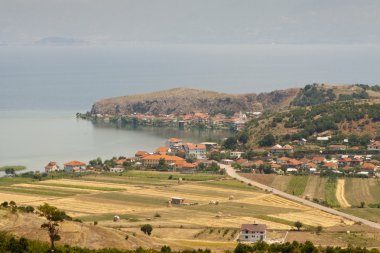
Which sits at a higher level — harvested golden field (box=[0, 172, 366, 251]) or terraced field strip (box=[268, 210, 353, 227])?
harvested golden field (box=[0, 172, 366, 251])

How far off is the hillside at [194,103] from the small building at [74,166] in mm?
51021

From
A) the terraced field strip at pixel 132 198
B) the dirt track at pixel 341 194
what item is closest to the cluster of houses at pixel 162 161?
the terraced field strip at pixel 132 198

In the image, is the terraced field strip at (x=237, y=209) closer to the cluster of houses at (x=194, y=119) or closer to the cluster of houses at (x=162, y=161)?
the cluster of houses at (x=162, y=161)

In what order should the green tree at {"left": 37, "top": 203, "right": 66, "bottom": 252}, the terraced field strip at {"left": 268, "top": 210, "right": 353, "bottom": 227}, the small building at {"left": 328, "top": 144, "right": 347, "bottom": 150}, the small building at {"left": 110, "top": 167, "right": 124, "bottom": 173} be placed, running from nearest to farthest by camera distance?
the green tree at {"left": 37, "top": 203, "right": 66, "bottom": 252}
the terraced field strip at {"left": 268, "top": 210, "right": 353, "bottom": 227}
the small building at {"left": 110, "top": 167, "right": 124, "bottom": 173}
the small building at {"left": 328, "top": 144, "right": 347, "bottom": 150}

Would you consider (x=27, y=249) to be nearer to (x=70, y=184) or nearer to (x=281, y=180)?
(x=70, y=184)

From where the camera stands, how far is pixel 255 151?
8319cm

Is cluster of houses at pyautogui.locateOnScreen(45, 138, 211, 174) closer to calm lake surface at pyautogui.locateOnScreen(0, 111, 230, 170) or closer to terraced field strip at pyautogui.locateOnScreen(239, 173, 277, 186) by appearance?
calm lake surface at pyautogui.locateOnScreen(0, 111, 230, 170)

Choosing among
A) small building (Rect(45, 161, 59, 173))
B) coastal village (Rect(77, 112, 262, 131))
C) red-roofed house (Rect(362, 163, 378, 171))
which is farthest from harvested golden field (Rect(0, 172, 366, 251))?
coastal village (Rect(77, 112, 262, 131))

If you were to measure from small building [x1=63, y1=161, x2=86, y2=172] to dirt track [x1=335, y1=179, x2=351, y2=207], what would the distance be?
21.2 meters

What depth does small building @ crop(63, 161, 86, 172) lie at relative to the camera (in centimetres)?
7338

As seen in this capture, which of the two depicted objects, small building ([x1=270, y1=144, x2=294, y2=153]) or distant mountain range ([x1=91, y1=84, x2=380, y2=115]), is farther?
distant mountain range ([x1=91, y1=84, x2=380, y2=115])

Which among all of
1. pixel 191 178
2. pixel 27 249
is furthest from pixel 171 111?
pixel 27 249

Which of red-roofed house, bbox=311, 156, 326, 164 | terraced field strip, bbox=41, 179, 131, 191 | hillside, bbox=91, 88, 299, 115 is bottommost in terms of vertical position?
terraced field strip, bbox=41, 179, 131, 191

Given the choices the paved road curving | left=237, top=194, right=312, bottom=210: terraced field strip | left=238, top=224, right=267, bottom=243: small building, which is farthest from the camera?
left=237, top=194, right=312, bottom=210: terraced field strip
